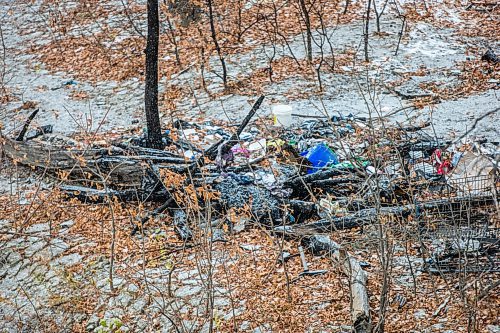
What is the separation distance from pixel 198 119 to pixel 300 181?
2.83 meters

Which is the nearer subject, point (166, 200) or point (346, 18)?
point (166, 200)

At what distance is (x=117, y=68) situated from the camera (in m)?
9.56

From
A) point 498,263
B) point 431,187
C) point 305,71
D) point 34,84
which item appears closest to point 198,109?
point 305,71

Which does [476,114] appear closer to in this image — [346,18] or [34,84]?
[346,18]

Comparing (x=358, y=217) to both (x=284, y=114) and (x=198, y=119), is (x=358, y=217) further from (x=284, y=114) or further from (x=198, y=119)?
(x=198, y=119)

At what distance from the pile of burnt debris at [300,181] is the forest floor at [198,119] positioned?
0.17m

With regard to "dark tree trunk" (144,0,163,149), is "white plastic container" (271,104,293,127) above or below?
below

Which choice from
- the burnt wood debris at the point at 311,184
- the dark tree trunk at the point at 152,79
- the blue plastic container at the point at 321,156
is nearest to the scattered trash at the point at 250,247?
the burnt wood debris at the point at 311,184

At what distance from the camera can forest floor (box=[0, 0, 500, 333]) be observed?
3.90 m

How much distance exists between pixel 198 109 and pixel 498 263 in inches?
198

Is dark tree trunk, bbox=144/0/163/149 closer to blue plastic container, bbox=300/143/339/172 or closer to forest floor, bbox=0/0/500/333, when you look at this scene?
forest floor, bbox=0/0/500/333

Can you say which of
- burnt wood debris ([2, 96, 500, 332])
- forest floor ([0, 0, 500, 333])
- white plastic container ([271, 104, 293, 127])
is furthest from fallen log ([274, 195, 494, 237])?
white plastic container ([271, 104, 293, 127])

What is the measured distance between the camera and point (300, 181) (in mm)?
5016

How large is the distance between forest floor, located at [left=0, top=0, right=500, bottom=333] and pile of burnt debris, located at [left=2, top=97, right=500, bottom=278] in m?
0.17
